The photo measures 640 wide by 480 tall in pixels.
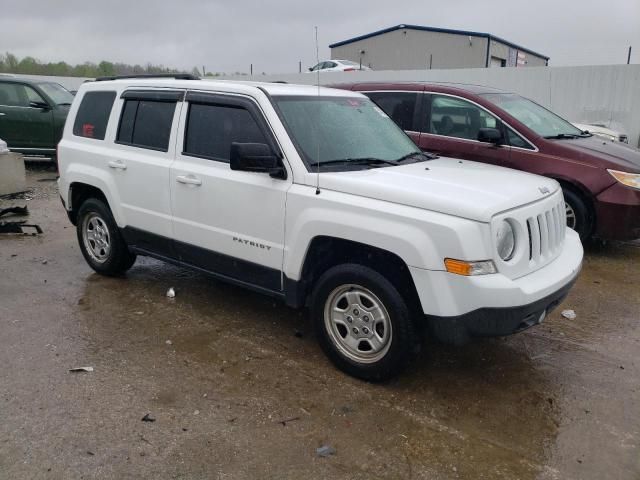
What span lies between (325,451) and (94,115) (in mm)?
3958

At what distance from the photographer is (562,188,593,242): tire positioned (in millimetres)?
6426

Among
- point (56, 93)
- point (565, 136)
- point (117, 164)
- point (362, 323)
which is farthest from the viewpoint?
point (56, 93)

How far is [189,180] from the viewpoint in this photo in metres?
4.42

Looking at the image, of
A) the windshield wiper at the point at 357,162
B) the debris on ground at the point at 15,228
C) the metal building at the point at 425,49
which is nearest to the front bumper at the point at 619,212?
the windshield wiper at the point at 357,162

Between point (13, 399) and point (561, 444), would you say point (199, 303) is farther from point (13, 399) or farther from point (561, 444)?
point (561, 444)

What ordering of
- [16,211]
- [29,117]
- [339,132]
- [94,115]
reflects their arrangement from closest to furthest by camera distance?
[339,132] < [94,115] < [16,211] < [29,117]

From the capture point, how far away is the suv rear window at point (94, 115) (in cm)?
528

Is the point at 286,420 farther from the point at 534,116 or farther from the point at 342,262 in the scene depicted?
the point at 534,116

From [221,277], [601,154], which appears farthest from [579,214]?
[221,277]

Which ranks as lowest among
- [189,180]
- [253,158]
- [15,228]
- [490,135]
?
[15,228]

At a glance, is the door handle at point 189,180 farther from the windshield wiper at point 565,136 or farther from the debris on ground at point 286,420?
the windshield wiper at point 565,136

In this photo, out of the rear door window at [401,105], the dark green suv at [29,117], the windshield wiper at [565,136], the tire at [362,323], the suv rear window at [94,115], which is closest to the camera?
the tire at [362,323]

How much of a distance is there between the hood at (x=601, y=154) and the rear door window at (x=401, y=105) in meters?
1.76

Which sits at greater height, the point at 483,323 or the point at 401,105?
the point at 401,105
